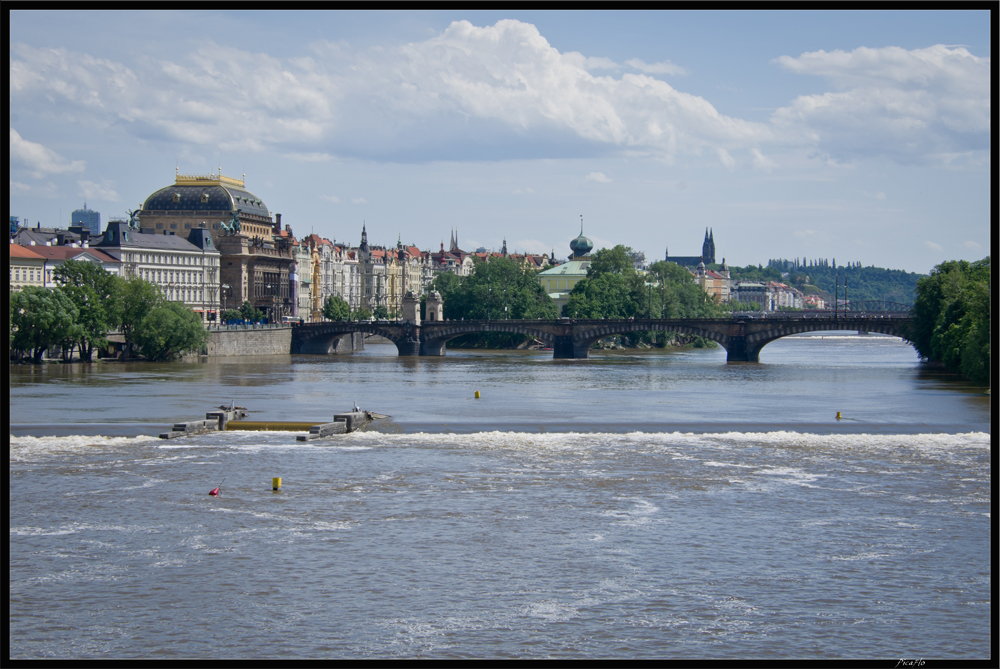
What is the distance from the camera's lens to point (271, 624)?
68.6ft

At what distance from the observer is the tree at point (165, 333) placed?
327 ft

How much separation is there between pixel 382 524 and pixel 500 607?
7.21 metres

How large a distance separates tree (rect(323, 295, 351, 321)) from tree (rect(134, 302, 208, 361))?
234ft

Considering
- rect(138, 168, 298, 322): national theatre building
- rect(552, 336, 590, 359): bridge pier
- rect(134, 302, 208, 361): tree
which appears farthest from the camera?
rect(138, 168, 298, 322): national theatre building

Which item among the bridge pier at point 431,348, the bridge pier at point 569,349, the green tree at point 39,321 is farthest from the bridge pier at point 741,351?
the green tree at point 39,321

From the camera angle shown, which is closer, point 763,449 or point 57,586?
point 57,586

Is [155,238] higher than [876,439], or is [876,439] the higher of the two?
[155,238]

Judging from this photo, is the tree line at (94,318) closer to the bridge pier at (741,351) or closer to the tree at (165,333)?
the tree at (165,333)

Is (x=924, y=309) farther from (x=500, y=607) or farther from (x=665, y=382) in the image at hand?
(x=500, y=607)

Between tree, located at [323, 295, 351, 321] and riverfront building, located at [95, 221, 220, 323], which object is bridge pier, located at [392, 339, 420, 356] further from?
tree, located at [323, 295, 351, 321]

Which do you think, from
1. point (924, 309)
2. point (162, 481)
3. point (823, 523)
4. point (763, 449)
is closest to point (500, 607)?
point (823, 523)

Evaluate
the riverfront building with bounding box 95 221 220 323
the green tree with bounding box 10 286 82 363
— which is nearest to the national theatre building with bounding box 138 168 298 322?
the riverfront building with bounding box 95 221 220 323

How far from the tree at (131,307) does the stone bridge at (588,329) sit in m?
29.5

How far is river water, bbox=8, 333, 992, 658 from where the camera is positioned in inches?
805
